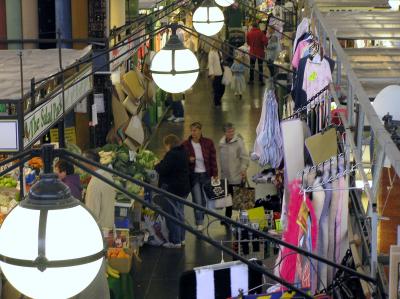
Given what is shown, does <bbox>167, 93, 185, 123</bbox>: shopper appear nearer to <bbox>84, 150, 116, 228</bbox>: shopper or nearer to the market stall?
the market stall

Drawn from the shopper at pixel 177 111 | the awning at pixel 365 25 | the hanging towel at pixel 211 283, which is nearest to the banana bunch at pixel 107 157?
the awning at pixel 365 25

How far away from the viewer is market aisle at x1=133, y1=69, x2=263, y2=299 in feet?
39.2

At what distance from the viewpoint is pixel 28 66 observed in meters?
11.5

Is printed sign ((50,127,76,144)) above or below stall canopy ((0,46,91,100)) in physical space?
below

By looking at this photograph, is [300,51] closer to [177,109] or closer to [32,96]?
[32,96]

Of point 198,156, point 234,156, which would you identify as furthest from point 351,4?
point 198,156

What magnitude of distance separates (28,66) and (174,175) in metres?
2.54

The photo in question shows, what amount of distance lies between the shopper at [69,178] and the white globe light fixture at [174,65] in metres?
2.12

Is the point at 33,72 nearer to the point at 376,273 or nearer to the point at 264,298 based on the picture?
the point at 264,298

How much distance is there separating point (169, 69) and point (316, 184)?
297 centimetres

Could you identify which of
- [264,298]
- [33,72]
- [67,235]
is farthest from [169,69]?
[67,235]

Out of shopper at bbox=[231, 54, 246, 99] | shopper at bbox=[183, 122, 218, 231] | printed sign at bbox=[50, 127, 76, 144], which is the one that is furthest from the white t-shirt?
shopper at bbox=[231, 54, 246, 99]

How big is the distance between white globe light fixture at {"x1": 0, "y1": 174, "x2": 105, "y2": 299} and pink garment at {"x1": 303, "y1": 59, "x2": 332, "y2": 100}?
186 inches

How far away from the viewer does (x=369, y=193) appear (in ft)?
17.0
